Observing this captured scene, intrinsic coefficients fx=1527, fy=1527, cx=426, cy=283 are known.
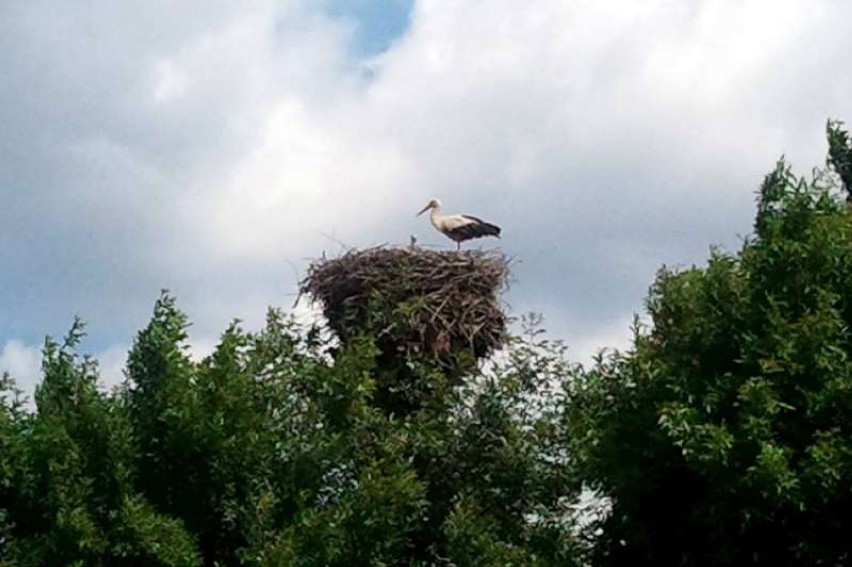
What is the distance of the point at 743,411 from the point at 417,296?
436 centimetres

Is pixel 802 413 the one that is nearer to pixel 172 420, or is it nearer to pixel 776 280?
pixel 776 280

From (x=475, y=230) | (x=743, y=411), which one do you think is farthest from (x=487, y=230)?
(x=743, y=411)

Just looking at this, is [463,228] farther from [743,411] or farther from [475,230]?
[743,411]

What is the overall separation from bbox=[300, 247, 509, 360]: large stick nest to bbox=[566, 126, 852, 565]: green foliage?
2277 millimetres

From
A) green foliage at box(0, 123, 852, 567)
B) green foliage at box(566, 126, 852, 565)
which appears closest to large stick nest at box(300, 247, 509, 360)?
green foliage at box(0, 123, 852, 567)

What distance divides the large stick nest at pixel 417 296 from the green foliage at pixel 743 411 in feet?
7.47

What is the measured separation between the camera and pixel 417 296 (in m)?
13.9

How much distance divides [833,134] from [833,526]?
5.80 meters

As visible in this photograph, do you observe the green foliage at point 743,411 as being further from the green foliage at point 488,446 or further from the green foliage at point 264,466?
the green foliage at point 264,466

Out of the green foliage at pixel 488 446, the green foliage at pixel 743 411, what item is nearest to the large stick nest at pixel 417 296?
the green foliage at pixel 488 446

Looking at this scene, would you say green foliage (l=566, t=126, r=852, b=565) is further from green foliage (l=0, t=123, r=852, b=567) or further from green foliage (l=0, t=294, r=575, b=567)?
green foliage (l=0, t=294, r=575, b=567)

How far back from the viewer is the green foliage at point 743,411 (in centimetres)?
1009

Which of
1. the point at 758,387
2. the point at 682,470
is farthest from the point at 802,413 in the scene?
the point at 682,470

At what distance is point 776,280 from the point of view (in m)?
10.8
